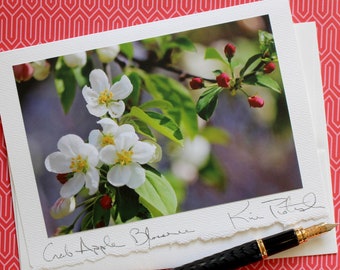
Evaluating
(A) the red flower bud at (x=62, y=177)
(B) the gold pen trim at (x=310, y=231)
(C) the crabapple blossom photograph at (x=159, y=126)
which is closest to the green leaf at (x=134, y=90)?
(C) the crabapple blossom photograph at (x=159, y=126)

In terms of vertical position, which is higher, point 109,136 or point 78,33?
point 78,33

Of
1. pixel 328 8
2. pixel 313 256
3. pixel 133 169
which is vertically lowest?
pixel 313 256

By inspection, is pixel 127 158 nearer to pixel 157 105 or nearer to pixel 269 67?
pixel 157 105

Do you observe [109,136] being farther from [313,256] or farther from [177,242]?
[313,256]

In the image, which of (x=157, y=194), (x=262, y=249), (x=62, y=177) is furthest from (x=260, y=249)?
(x=62, y=177)

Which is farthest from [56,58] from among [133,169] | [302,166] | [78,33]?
[302,166]

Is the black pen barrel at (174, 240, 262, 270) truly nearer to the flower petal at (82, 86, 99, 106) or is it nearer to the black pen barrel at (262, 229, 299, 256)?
the black pen barrel at (262, 229, 299, 256)
